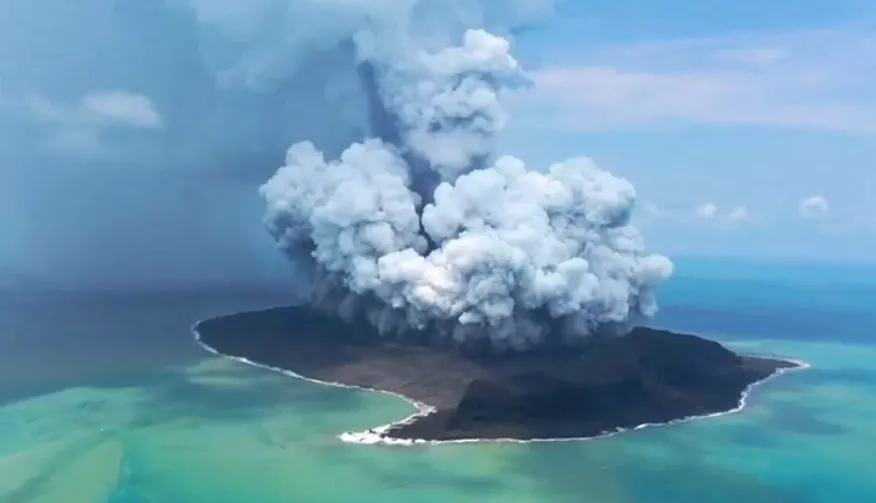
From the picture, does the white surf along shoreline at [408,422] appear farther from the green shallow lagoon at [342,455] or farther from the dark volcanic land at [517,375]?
the green shallow lagoon at [342,455]

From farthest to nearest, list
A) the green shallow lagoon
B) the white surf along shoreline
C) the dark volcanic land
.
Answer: the dark volcanic land, the white surf along shoreline, the green shallow lagoon

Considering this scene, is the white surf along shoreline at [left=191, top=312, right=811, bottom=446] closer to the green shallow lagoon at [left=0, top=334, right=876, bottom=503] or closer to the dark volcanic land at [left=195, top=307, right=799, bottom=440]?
the dark volcanic land at [left=195, top=307, right=799, bottom=440]

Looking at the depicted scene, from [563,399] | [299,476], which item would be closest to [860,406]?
[563,399]

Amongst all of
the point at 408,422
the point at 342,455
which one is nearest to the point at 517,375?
the point at 408,422

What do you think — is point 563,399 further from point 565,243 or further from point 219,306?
point 219,306

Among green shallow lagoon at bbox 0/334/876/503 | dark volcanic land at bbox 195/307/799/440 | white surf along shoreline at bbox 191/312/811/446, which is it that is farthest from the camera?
dark volcanic land at bbox 195/307/799/440

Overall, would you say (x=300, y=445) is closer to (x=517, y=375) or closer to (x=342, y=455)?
(x=342, y=455)

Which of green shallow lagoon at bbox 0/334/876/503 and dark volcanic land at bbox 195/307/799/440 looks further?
dark volcanic land at bbox 195/307/799/440

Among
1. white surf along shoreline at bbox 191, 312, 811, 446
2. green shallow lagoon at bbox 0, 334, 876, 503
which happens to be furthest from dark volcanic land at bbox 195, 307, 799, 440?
green shallow lagoon at bbox 0, 334, 876, 503

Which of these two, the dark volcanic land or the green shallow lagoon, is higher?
the dark volcanic land
